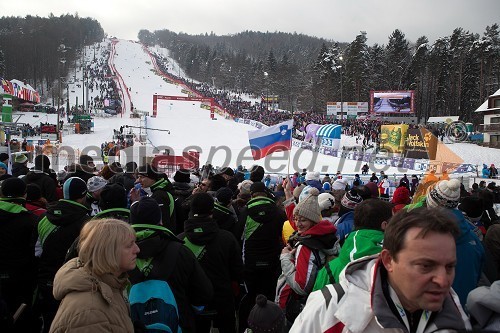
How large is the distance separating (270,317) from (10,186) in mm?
2917

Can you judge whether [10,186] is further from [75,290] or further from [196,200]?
[75,290]

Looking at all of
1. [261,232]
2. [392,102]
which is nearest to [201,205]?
[261,232]

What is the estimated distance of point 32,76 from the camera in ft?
284

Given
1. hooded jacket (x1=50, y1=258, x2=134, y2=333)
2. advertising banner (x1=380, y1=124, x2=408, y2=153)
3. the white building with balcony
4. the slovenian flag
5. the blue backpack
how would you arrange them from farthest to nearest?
the white building with balcony < advertising banner (x1=380, y1=124, x2=408, y2=153) < the slovenian flag < the blue backpack < hooded jacket (x1=50, y1=258, x2=134, y2=333)

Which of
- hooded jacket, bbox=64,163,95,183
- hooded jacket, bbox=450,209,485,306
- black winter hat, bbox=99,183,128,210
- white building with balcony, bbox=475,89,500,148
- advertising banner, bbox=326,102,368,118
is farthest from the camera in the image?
advertising banner, bbox=326,102,368,118

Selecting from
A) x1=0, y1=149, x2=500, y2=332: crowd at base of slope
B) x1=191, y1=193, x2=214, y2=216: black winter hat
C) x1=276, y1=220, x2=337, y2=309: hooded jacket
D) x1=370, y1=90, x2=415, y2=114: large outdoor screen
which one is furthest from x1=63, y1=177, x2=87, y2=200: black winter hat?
x1=370, y1=90, x2=415, y2=114: large outdoor screen

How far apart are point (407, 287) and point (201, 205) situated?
1993mm

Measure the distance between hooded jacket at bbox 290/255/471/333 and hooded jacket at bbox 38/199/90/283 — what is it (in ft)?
8.22

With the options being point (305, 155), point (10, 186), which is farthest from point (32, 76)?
point (10, 186)

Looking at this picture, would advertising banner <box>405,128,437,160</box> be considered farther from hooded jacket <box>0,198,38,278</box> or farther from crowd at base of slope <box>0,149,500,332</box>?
hooded jacket <box>0,198,38,278</box>

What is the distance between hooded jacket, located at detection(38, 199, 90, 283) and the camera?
3.32 metres

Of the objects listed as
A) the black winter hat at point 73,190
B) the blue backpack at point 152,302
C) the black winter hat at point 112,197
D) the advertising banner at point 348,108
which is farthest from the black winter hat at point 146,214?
the advertising banner at point 348,108

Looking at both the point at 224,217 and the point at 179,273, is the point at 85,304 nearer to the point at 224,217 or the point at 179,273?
the point at 179,273

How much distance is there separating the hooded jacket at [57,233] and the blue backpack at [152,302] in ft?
4.41
